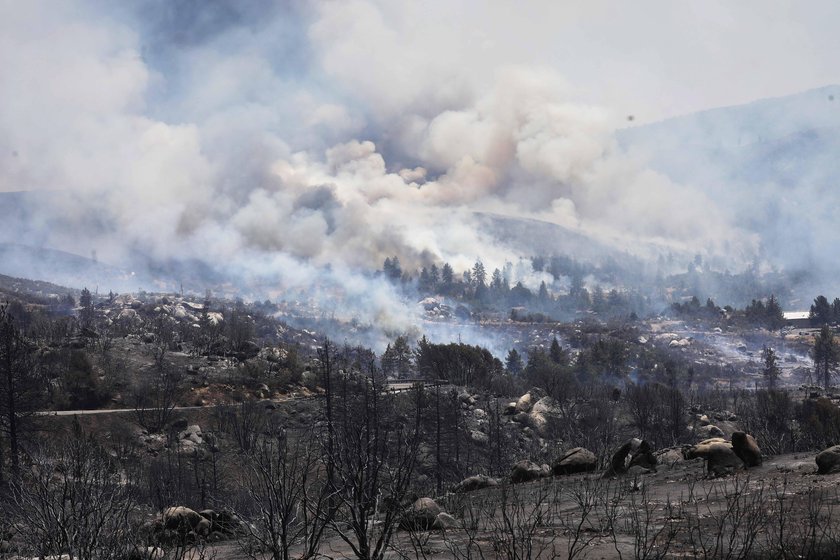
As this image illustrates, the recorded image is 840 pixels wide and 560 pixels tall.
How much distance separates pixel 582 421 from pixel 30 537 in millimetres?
65737

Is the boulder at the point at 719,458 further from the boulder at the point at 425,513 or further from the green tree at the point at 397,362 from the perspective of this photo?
the green tree at the point at 397,362

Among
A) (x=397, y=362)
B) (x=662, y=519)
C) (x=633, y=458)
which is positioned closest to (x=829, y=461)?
(x=662, y=519)

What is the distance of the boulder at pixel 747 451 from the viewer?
2438cm

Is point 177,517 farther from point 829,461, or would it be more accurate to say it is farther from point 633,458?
point 829,461

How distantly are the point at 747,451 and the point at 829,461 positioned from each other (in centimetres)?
310

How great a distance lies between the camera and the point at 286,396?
280ft

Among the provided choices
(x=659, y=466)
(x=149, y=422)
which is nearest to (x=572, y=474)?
(x=659, y=466)

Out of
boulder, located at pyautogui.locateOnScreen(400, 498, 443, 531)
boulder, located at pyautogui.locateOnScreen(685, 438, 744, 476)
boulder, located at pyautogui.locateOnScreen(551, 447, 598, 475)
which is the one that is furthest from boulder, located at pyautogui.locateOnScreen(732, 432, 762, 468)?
boulder, located at pyautogui.locateOnScreen(400, 498, 443, 531)

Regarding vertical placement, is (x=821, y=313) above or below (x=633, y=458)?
above

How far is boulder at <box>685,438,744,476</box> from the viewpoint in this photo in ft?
78.2

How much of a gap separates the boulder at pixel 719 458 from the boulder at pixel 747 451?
220 millimetres

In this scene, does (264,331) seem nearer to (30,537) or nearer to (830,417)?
(830,417)

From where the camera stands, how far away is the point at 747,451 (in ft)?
80.4

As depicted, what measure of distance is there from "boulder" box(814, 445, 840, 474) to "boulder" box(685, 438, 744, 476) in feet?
9.19
